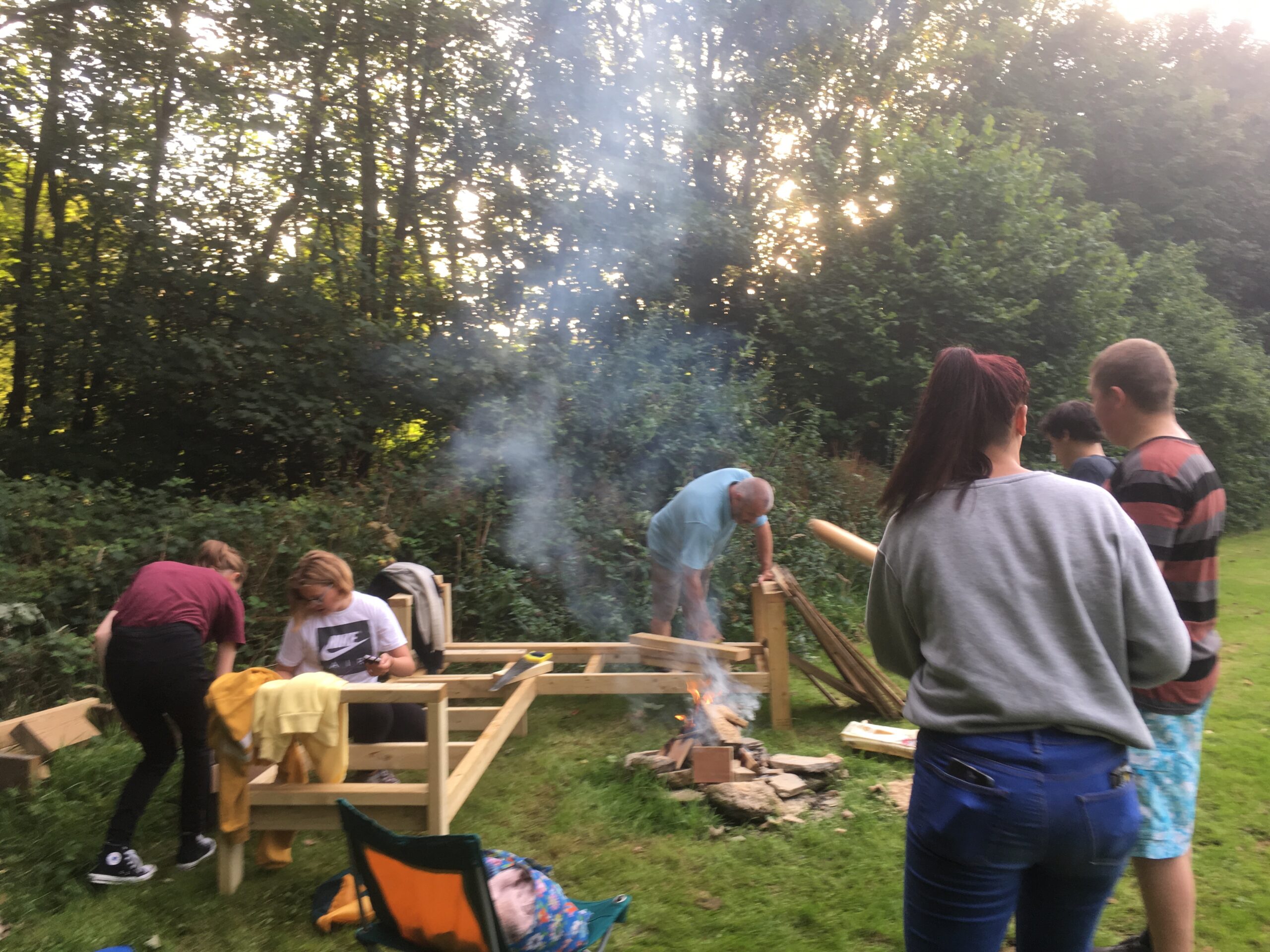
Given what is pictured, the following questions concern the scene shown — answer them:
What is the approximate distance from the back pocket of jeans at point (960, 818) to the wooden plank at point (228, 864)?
3.01 m

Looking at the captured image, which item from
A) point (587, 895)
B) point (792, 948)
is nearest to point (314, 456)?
point (587, 895)

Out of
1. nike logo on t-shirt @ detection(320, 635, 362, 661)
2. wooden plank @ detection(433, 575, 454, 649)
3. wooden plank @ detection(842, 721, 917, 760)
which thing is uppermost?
nike logo on t-shirt @ detection(320, 635, 362, 661)

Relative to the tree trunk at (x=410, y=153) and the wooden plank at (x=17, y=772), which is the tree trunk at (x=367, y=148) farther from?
the wooden plank at (x=17, y=772)

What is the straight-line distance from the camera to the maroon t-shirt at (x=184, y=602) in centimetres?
358

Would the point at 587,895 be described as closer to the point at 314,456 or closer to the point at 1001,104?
the point at 314,456

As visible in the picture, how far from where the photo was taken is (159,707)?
3.61m

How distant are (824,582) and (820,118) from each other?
9.14m

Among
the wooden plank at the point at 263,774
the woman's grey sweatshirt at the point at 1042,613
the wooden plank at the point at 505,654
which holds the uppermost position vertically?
the woman's grey sweatshirt at the point at 1042,613

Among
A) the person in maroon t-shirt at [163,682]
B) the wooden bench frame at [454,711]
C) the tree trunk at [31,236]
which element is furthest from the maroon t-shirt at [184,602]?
the tree trunk at [31,236]

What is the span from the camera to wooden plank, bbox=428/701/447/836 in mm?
3385

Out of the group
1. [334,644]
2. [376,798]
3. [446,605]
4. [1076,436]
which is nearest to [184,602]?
[334,644]

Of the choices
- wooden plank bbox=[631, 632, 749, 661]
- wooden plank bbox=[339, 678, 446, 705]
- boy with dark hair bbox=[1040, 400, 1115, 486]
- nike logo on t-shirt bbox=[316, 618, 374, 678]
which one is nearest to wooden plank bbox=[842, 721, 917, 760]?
wooden plank bbox=[631, 632, 749, 661]

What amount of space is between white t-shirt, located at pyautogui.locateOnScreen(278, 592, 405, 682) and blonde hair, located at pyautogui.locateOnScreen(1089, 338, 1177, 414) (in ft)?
10.9

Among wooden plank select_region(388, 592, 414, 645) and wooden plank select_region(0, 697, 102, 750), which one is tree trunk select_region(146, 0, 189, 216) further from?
wooden plank select_region(388, 592, 414, 645)
